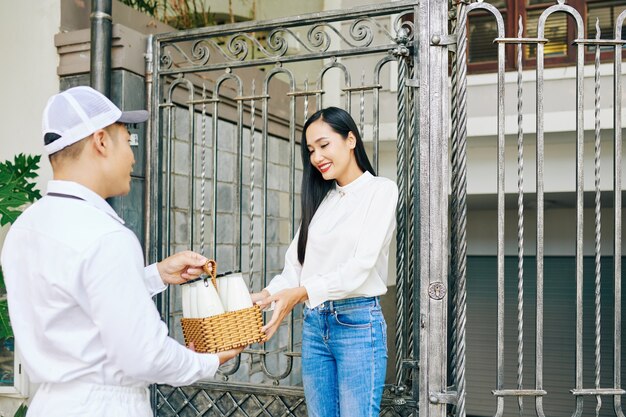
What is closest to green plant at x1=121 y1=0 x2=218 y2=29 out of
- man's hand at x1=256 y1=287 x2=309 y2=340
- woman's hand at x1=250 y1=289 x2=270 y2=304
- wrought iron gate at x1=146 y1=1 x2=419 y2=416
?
wrought iron gate at x1=146 y1=1 x2=419 y2=416

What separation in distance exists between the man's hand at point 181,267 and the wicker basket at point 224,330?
0.11 m

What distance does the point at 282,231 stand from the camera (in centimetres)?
497

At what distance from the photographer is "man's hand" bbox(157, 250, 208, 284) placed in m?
2.05

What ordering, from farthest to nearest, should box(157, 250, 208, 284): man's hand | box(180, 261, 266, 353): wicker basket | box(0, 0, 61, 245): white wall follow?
box(0, 0, 61, 245): white wall → box(157, 250, 208, 284): man's hand → box(180, 261, 266, 353): wicker basket

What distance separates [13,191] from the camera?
9.64 ft

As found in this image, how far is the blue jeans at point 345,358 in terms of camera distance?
232 cm

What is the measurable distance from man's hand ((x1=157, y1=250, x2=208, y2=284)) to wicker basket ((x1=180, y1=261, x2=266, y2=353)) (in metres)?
0.11

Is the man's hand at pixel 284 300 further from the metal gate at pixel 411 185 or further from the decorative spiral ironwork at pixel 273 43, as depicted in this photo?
the decorative spiral ironwork at pixel 273 43

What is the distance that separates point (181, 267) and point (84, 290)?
603 mm

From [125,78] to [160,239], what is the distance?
2.92 ft

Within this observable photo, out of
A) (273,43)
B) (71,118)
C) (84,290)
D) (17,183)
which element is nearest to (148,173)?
(17,183)

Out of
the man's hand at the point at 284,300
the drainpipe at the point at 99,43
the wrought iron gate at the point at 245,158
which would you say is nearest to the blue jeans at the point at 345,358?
the man's hand at the point at 284,300

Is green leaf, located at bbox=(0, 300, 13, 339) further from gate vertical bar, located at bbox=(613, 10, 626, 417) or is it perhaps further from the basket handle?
gate vertical bar, located at bbox=(613, 10, 626, 417)

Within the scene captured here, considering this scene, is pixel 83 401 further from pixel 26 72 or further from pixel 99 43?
pixel 26 72
